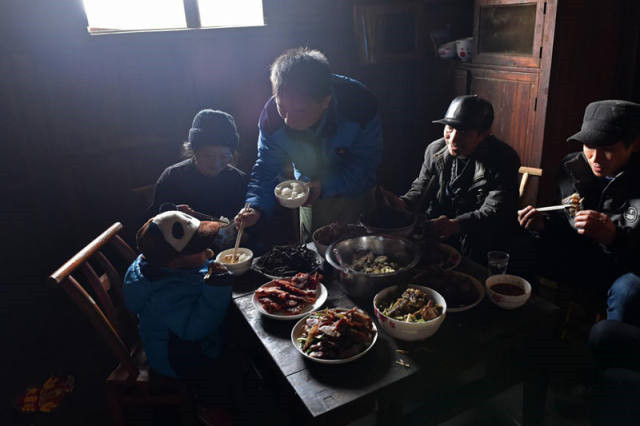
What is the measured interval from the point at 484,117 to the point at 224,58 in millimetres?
2615

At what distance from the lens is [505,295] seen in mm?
2082

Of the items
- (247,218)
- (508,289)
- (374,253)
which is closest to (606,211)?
(508,289)

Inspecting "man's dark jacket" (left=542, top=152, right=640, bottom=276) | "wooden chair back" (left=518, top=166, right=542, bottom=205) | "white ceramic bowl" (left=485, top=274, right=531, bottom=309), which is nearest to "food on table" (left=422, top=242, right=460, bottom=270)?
"white ceramic bowl" (left=485, top=274, right=531, bottom=309)

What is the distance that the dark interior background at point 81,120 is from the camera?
3736 millimetres

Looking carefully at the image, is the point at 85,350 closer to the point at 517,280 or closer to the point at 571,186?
the point at 517,280

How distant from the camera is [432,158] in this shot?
11.7ft

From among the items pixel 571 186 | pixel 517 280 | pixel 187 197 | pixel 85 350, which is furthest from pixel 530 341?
pixel 85 350

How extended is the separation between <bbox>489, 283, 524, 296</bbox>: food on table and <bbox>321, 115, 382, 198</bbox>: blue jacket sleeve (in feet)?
4.06

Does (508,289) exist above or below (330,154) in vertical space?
below

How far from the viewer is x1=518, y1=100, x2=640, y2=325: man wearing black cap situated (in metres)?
2.44

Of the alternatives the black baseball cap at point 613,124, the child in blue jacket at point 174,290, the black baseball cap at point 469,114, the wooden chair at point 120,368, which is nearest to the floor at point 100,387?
the wooden chair at point 120,368

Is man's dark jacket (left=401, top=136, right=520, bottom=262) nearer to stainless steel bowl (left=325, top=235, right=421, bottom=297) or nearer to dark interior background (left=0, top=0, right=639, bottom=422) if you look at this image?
stainless steel bowl (left=325, top=235, right=421, bottom=297)

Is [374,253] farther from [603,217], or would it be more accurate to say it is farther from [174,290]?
[603,217]

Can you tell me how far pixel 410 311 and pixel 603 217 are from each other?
1244 millimetres
